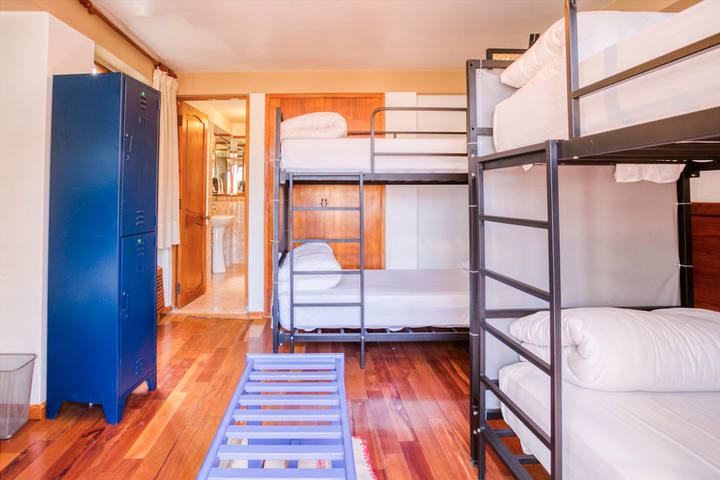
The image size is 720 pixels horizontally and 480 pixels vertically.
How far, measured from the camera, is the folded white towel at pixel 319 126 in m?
2.64

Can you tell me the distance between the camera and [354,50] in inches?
134

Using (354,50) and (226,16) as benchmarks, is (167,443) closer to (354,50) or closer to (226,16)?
(226,16)

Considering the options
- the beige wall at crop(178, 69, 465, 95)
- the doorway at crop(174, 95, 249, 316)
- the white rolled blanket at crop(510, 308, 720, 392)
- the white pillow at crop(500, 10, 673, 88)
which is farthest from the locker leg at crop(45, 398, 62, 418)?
the beige wall at crop(178, 69, 465, 95)

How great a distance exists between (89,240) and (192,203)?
250 centimetres

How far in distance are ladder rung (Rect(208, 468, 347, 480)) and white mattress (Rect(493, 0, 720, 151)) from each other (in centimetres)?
110

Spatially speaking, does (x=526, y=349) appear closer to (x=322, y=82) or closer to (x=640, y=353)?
(x=640, y=353)

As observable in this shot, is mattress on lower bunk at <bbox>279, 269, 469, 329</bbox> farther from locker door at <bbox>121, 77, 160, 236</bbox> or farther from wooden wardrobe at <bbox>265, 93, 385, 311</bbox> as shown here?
wooden wardrobe at <bbox>265, 93, 385, 311</bbox>

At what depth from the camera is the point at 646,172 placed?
1461 millimetres

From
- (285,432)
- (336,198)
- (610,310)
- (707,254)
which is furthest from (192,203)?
(707,254)

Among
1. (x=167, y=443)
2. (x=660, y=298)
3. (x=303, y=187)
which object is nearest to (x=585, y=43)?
(x=660, y=298)

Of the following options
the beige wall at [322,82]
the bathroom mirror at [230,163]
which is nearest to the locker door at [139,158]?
the beige wall at [322,82]

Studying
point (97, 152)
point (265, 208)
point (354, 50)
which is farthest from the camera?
point (265, 208)

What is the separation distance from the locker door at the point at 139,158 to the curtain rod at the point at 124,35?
1.09m

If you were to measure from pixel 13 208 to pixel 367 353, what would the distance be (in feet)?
7.75
